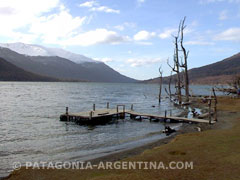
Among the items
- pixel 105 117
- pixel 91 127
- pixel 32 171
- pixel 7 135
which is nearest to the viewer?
pixel 32 171

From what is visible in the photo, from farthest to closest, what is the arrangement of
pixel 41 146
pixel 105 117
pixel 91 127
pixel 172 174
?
pixel 105 117 → pixel 91 127 → pixel 41 146 → pixel 172 174

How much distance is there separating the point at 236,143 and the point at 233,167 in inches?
182

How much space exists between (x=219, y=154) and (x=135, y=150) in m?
6.17

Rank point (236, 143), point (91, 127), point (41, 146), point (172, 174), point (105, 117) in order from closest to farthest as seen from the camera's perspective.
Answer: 1. point (172, 174)
2. point (236, 143)
3. point (41, 146)
4. point (91, 127)
5. point (105, 117)

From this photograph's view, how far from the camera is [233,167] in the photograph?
10.4 m

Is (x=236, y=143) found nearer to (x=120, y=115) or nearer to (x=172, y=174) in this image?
(x=172, y=174)

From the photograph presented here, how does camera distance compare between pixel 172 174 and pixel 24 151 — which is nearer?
pixel 172 174

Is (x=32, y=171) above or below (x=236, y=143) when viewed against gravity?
below

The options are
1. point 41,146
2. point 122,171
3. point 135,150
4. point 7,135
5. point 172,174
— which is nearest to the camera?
point 172,174

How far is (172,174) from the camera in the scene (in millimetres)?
9984

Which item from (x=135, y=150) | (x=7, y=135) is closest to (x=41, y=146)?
(x=7, y=135)

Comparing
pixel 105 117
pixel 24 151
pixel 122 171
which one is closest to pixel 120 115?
pixel 105 117

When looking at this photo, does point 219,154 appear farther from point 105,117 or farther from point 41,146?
point 105,117

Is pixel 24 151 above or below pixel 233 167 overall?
below
